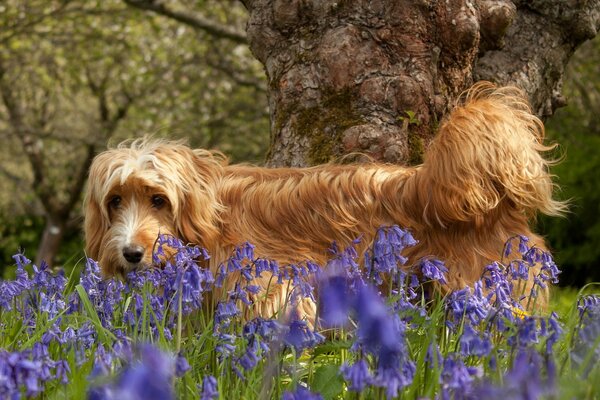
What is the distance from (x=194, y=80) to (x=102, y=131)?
7.57 feet

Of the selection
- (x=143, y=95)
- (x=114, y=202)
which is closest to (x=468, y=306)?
(x=114, y=202)

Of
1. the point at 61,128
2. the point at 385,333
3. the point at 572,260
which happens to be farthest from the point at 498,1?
the point at 61,128

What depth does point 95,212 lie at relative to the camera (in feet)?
13.9

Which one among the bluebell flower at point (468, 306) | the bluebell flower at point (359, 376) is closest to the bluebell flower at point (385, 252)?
the bluebell flower at point (468, 306)

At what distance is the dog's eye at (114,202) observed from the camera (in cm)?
413

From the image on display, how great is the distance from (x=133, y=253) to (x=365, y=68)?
5.89 feet

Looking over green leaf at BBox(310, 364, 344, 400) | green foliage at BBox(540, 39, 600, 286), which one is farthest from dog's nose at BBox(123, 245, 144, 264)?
green foliage at BBox(540, 39, 600, 286)

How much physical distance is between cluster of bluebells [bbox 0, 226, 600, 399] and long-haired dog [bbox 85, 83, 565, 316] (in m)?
0.14

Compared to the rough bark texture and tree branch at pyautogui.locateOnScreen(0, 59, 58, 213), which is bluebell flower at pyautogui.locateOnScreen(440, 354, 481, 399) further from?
tree branch at pyautogui.locateOnScreen(0, 59, 58, 213)

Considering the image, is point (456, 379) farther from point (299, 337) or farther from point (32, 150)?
point (32, 150)

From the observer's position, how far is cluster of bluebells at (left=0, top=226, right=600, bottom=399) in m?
1.80

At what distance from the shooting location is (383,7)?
485 centimetres

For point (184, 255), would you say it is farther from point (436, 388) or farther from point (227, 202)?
point (436, 388)

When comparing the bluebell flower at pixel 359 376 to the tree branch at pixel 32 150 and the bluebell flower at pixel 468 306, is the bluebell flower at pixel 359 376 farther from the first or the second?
the tree branch at pixel 32 150
